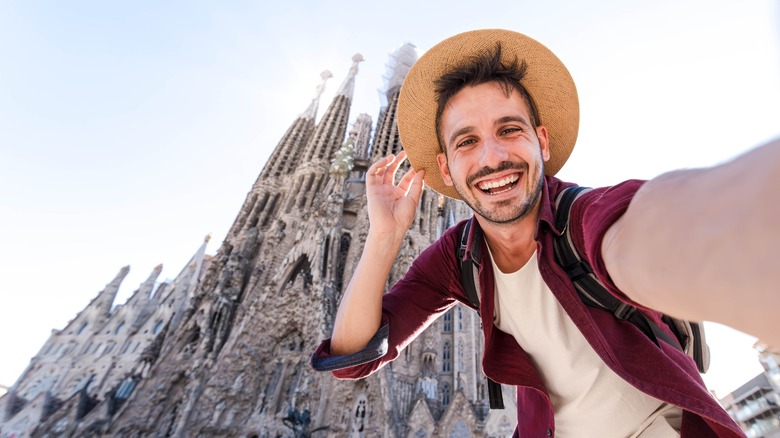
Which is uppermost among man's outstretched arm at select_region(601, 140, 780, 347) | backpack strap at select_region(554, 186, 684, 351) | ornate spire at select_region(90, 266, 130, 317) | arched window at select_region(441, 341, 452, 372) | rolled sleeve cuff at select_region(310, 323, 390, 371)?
ornate spire at select_region(90, 266, 130, 317)

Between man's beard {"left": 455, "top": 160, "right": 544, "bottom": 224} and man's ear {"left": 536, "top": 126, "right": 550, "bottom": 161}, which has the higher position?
man's ear {"left": 536, "top": 126, "right": 550, "bottom": 161}

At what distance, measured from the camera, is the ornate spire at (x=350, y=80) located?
3164 centimetres

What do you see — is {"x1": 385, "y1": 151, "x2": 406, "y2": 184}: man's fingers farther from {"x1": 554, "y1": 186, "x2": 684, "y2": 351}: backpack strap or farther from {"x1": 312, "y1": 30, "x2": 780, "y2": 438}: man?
{"x1": 554, "y1": 186, "x2": 684, "y2": 351}: backpack strap

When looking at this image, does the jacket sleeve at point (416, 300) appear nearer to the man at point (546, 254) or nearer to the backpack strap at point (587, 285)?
the man at point (546, 254)

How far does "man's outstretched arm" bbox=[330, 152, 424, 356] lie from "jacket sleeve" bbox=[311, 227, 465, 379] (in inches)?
3.1

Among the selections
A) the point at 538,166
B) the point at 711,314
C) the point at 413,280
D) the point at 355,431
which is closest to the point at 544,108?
the point at 538,166

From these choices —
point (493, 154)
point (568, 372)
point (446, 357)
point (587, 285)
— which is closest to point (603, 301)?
point (587, 285)

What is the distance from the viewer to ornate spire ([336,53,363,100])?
31641mm

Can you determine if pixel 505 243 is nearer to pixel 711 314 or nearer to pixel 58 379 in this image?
pixel 711 314

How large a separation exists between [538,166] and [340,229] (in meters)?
17.0

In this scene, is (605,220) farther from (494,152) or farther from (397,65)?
(397,65)

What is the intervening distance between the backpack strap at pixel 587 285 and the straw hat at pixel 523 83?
0.67 metres

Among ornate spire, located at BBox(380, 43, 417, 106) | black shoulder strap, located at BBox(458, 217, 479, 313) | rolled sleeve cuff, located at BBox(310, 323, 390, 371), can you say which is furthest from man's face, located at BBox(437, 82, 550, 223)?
ornate spire, located at BBox(380, 43, 417, 106)

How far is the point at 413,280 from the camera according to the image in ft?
6.49
